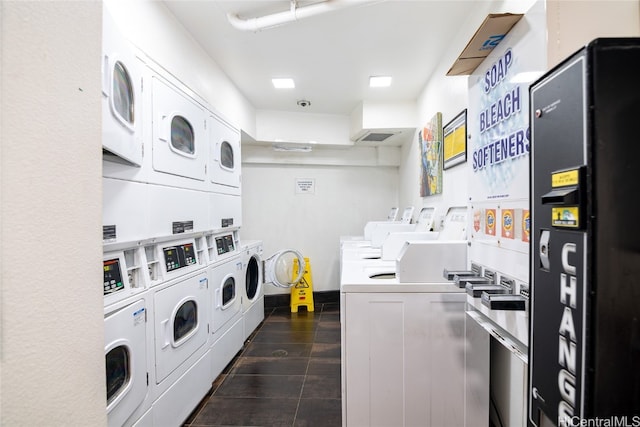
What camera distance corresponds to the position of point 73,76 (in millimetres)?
609

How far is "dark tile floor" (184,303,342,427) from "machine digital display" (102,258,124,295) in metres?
1.16

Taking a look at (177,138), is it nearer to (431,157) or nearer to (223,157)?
(223,157)

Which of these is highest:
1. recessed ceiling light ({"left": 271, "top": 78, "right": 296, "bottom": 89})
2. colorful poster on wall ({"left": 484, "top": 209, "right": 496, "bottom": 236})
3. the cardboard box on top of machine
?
recessed ceiling light ({"left": 271, "top": 78, "right": 296, "bottom": 89})

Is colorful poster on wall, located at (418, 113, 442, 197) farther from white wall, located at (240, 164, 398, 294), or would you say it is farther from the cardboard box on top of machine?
white wall, located at (240, 164, 398, 294)

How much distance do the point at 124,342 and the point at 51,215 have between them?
1105 mm

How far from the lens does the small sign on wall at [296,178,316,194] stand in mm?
4601

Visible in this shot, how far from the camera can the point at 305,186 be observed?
15.1ft

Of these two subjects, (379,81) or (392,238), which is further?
(379,81)

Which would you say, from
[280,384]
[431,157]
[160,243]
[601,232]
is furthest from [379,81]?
[280,384]

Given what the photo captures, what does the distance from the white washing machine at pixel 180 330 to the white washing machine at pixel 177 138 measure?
1.43 feet

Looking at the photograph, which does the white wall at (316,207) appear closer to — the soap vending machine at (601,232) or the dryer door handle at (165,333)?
the dryer door handle at (165,333)

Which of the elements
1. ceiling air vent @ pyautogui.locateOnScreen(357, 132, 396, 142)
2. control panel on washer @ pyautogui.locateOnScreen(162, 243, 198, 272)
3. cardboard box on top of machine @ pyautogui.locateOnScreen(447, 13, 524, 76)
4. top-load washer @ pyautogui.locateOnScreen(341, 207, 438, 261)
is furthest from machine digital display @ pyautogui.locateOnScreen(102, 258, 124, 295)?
ceiling air vent @ pyautogui.locateOnScreen(357, 132, 396, 142)

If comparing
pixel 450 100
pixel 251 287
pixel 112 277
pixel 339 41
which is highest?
pixel 339 41

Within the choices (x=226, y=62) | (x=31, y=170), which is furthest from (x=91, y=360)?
(x=226, y=62)
